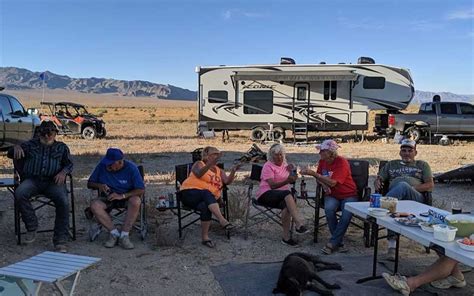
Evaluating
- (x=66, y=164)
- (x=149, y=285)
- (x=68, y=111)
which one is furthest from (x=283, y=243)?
(x=68, y=111)

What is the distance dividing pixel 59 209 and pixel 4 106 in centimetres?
535

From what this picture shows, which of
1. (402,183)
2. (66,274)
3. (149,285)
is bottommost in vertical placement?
(149,285)

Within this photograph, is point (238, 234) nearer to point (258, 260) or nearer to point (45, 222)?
point (258, 260)

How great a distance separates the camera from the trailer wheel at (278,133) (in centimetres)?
1377

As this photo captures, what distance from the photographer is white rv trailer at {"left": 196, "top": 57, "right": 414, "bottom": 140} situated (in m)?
13.5

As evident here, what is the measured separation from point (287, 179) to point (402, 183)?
98cm

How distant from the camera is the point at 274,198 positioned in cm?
444

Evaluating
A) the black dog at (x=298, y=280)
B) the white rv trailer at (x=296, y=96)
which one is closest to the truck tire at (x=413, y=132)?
the white rv trailer at (x=296, y=96)

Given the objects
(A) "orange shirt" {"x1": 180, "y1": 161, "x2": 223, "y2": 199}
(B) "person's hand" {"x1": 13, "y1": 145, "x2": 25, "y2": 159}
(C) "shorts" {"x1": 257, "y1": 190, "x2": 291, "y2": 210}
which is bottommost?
(C) "shorts" {"x1": 257, "y1": 190, "x2": 291, "y2": 210}

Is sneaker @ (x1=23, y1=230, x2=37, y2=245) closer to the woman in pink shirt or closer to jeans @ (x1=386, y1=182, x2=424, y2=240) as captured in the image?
the woman in pink shirt

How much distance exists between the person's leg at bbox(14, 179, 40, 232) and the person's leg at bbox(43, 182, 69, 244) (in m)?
0.11

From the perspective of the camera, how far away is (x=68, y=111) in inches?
612

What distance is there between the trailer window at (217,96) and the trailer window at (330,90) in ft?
8.74

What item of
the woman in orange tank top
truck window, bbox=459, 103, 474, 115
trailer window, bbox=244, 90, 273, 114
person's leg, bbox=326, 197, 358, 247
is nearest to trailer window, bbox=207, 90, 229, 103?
trailer window, bbox=244, 90, 273, 114
